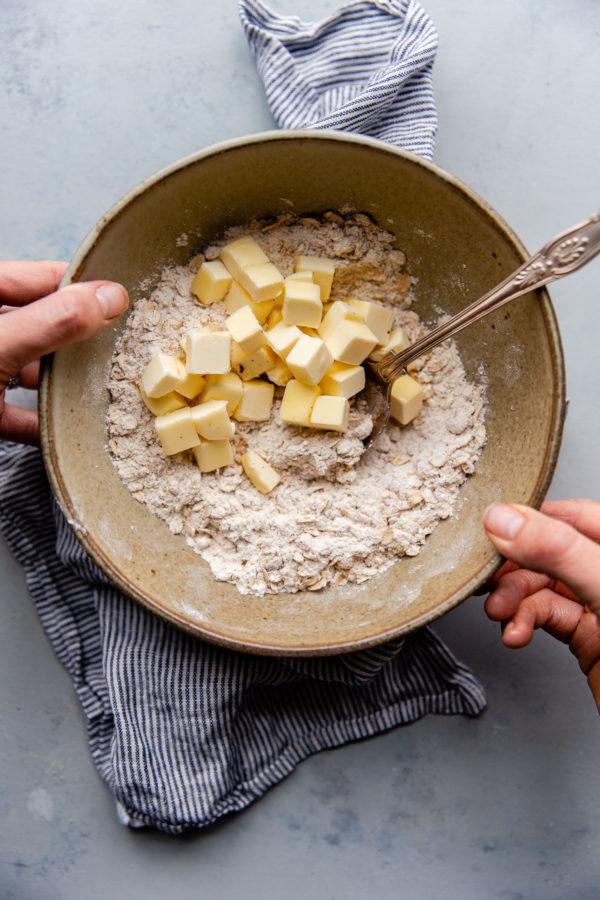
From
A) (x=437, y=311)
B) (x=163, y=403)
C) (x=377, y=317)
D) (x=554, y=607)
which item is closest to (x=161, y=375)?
(x=163, y=403)

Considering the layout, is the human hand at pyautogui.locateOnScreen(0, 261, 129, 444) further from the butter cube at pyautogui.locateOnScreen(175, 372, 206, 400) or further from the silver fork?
the silver fork

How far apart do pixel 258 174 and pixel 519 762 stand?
1407mm

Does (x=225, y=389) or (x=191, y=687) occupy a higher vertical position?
(x=225, y=389)

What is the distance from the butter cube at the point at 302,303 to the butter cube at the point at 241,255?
0.08m

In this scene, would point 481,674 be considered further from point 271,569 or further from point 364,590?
point 271,569

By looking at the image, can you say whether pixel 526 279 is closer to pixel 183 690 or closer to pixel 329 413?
pixel 329 413

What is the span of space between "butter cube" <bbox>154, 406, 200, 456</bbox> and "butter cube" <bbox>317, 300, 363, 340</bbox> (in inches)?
12.4

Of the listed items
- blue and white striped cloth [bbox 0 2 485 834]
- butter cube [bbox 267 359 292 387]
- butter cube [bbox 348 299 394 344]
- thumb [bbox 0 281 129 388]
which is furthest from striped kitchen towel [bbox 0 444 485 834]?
butter cube [bbox 348 299 394 344]

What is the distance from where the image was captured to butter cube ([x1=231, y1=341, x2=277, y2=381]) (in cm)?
131

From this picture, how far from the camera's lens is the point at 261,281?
127cm

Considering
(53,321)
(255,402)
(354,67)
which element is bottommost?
(255,402)

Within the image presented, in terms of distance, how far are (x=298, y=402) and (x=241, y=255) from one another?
1.02 feet

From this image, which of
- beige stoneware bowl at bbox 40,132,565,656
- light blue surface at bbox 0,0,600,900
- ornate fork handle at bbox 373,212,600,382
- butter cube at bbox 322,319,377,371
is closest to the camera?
ornate fork handle at bbox 373,212,600,382

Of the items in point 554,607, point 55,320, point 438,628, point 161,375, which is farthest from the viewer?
point 438,628
